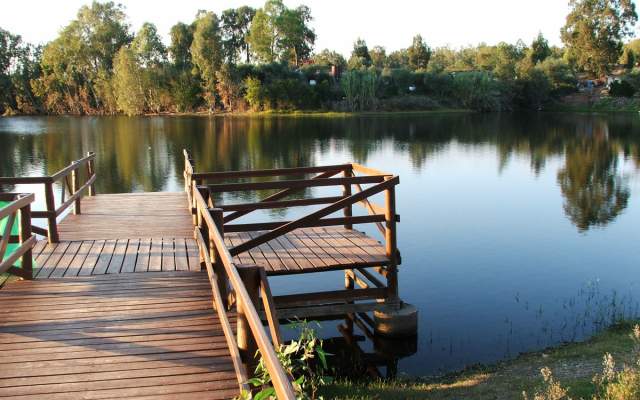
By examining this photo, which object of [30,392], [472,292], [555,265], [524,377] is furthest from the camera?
[555,265]

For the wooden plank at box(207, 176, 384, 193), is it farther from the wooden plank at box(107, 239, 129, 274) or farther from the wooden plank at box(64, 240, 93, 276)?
the wooden plank at box(64, 240, 93, 276)

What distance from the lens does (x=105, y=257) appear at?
26.5 feet

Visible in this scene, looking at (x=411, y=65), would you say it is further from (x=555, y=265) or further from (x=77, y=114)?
(x=555, y=265)

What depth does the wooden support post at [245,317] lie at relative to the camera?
356 centimetres

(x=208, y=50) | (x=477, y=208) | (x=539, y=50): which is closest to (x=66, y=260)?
(x=477, y=208)

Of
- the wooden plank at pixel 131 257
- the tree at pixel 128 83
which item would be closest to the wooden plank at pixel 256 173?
the wooden plank at pixel 131 257

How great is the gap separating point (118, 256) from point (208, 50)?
229 feet

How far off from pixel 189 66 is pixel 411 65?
124 feet

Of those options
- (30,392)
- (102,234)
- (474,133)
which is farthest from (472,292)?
(474,133)

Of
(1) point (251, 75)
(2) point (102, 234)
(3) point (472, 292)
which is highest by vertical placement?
(1) point (251, 75)

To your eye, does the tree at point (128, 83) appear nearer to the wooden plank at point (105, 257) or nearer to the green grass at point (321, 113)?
the green grass at point (321, 113)

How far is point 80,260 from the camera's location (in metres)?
7.92

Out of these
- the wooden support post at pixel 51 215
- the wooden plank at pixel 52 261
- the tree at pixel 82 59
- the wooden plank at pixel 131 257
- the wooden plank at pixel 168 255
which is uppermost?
the tree at pixel 82 59

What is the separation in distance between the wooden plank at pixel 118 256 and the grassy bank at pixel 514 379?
3.07 m
